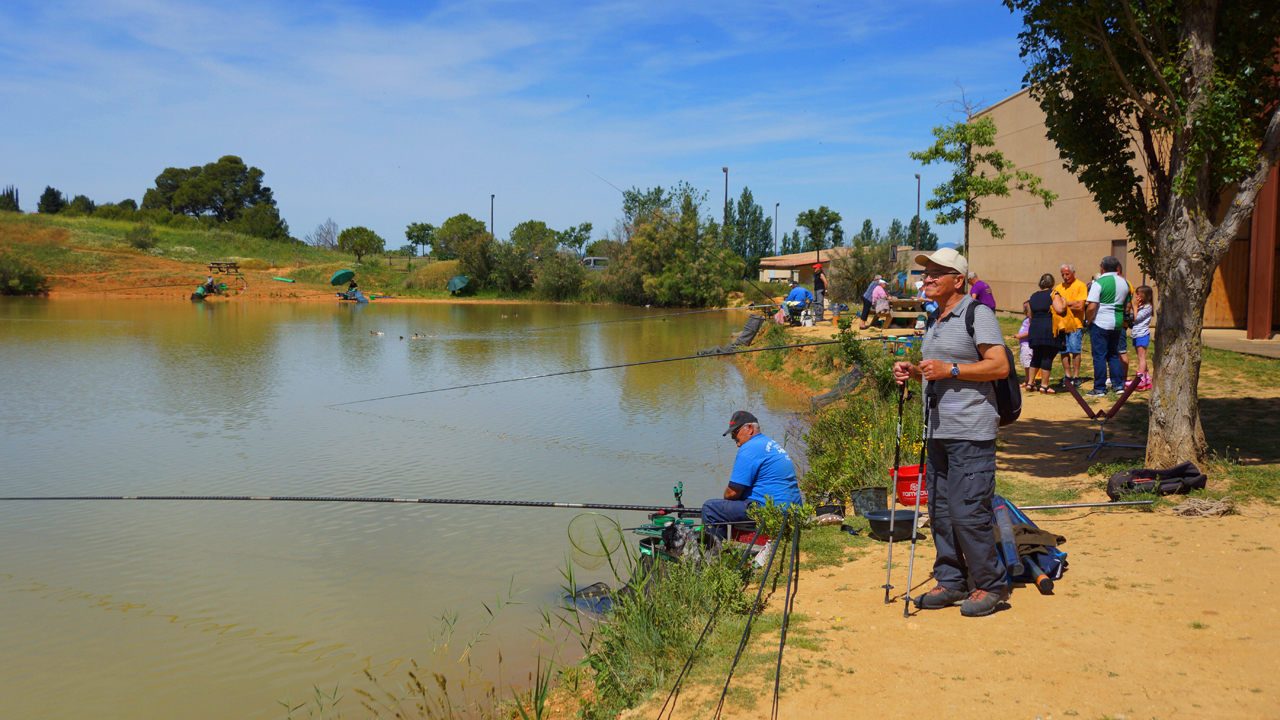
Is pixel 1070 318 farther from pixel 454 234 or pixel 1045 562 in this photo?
pixel 454 234

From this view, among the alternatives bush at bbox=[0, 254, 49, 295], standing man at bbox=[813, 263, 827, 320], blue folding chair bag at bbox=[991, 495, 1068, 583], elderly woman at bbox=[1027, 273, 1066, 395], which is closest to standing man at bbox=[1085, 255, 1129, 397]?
elderly woman at bbox=[1027, 273, 1066, 395]

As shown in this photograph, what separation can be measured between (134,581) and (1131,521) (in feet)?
25.4

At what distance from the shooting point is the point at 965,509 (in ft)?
14.2

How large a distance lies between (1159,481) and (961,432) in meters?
3.07

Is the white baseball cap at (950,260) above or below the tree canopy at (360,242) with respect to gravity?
below

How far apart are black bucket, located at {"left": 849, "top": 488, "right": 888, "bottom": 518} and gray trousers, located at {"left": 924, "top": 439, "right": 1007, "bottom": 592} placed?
6.99ft

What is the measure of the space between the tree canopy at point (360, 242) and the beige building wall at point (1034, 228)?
51.9 metres

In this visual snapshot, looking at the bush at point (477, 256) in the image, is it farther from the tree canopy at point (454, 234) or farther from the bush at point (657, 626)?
the bush at point (657, 626)

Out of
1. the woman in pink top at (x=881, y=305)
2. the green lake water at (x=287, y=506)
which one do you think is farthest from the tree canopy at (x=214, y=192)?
the woman in pink top at (x=881, y=305)

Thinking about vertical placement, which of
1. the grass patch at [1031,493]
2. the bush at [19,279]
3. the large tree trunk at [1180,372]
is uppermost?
the bush at [19,279]

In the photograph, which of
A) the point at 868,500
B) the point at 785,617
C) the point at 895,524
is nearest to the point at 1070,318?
the point at 868,500

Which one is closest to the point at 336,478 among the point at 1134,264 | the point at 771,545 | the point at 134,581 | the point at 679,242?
the point at 134,581

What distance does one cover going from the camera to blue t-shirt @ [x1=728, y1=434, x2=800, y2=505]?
5.94 m

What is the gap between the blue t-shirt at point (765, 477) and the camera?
5.94 metres
